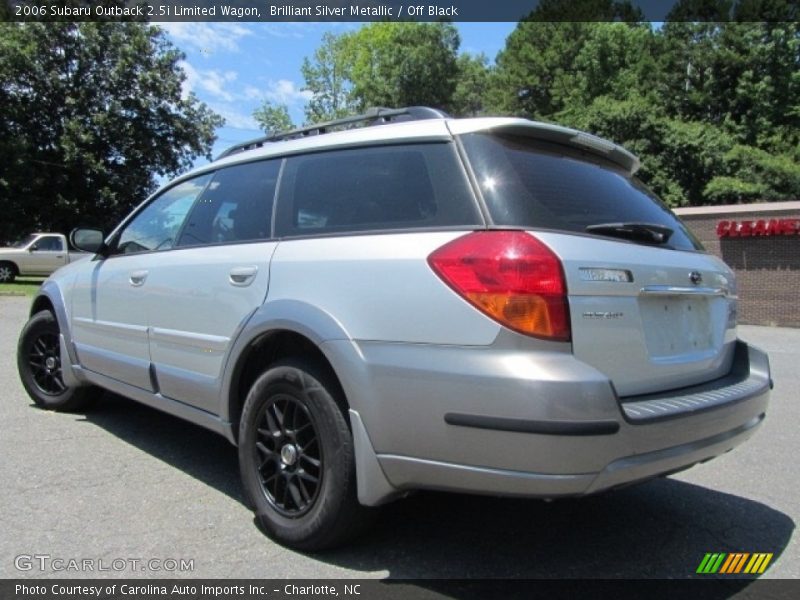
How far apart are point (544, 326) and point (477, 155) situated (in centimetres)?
78

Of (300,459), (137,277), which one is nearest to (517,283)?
(300,459)

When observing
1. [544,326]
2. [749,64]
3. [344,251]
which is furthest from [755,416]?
[749,64]

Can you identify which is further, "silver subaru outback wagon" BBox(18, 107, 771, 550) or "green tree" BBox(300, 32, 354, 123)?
"green tree" BBox(300, 32, 354, 123)

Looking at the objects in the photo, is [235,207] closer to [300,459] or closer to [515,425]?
[300,459]

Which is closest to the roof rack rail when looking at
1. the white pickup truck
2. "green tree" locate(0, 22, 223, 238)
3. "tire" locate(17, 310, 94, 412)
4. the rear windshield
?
the rear windshield

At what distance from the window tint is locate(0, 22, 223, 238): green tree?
83.9 feet

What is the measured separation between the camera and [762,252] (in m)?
18.7

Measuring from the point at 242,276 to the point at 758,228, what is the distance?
61.0 feet

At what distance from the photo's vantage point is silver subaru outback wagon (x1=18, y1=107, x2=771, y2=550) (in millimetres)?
2328

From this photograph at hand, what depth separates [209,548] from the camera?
298cm

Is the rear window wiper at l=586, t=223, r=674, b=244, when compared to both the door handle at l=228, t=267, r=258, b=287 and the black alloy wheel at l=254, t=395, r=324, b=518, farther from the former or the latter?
the door handle at l=228, t=267, r=258, b=287

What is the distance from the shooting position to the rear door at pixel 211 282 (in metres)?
3.28

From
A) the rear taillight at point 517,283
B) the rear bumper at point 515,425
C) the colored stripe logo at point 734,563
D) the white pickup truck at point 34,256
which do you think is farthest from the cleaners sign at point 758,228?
the white pickup truck at point 34,256

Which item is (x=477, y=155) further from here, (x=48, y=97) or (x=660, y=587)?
(x=48, y=97)
